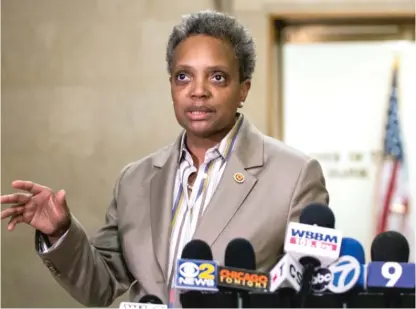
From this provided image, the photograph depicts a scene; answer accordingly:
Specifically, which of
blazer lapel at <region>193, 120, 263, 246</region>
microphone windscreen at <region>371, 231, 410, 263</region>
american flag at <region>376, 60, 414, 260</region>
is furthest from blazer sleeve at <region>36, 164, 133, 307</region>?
american flag at <region>376, 60, 414, 260</region>

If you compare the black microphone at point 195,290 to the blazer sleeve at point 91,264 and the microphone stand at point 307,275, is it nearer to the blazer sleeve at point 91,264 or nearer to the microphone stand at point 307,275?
the microphone stand at point 307,275

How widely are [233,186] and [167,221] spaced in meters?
0.16

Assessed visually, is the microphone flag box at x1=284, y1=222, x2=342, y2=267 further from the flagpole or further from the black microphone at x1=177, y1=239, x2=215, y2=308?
the flagpole

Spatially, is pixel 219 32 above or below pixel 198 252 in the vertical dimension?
above

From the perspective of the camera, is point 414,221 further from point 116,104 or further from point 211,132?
point 211,132

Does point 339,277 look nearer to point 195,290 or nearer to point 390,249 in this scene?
point 390,249

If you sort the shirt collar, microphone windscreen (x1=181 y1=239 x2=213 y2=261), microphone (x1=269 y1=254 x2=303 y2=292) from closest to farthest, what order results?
microphone (x1=269 y1=254 x2=303 y2=292) < microphone windscreen (x1=181 y1=239 x2=213 y2=261) < the shirt collar

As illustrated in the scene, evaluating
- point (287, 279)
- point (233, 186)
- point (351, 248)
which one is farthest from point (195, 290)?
point (233, 186)

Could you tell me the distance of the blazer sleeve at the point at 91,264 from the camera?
4.87 ft

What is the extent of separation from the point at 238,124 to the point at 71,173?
1.59 meters

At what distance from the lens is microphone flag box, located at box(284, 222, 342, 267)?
100cm

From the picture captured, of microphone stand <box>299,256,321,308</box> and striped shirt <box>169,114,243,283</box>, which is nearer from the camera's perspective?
microphone stand <box>299,256,321,308</box>

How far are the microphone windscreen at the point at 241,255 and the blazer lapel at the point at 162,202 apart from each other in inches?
17.3

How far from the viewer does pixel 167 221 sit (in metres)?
1.53
